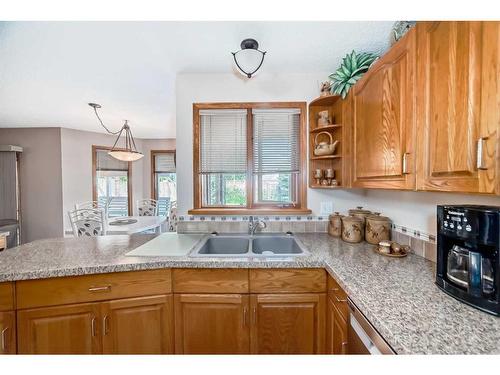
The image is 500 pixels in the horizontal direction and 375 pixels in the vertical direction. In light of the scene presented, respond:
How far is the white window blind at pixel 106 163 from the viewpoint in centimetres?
401

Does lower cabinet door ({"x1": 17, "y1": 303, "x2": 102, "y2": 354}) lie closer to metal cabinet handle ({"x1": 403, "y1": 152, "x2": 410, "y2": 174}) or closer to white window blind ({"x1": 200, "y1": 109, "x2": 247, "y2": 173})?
white window blind ({"x1": 200, "y1": 109, "x2": 247, "y2": 173})

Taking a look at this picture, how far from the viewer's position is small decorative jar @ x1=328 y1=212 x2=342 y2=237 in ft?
5.37

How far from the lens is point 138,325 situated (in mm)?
1152

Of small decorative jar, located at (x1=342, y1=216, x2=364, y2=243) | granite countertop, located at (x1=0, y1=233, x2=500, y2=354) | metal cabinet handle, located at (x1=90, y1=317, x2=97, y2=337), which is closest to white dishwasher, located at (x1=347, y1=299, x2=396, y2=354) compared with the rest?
granite countertop, located at (x1=0, y1=233, x2=500, y2=354)

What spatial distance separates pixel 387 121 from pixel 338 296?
0.93 metres

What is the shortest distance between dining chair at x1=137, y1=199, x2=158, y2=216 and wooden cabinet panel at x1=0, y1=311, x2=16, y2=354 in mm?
3220

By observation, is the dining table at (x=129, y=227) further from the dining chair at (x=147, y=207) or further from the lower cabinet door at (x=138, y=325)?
the lower cabinet door at (x=138, y=325)

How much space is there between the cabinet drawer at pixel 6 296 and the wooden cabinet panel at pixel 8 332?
0.03 m

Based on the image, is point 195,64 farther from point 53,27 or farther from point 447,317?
point 447,317

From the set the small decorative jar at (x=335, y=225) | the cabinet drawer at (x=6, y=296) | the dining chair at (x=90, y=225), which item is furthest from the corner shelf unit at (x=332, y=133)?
the dining chair at (x=90, y=225)

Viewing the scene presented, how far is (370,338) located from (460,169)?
26.0 inches

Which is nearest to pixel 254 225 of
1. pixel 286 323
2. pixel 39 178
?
pixel 286 323
